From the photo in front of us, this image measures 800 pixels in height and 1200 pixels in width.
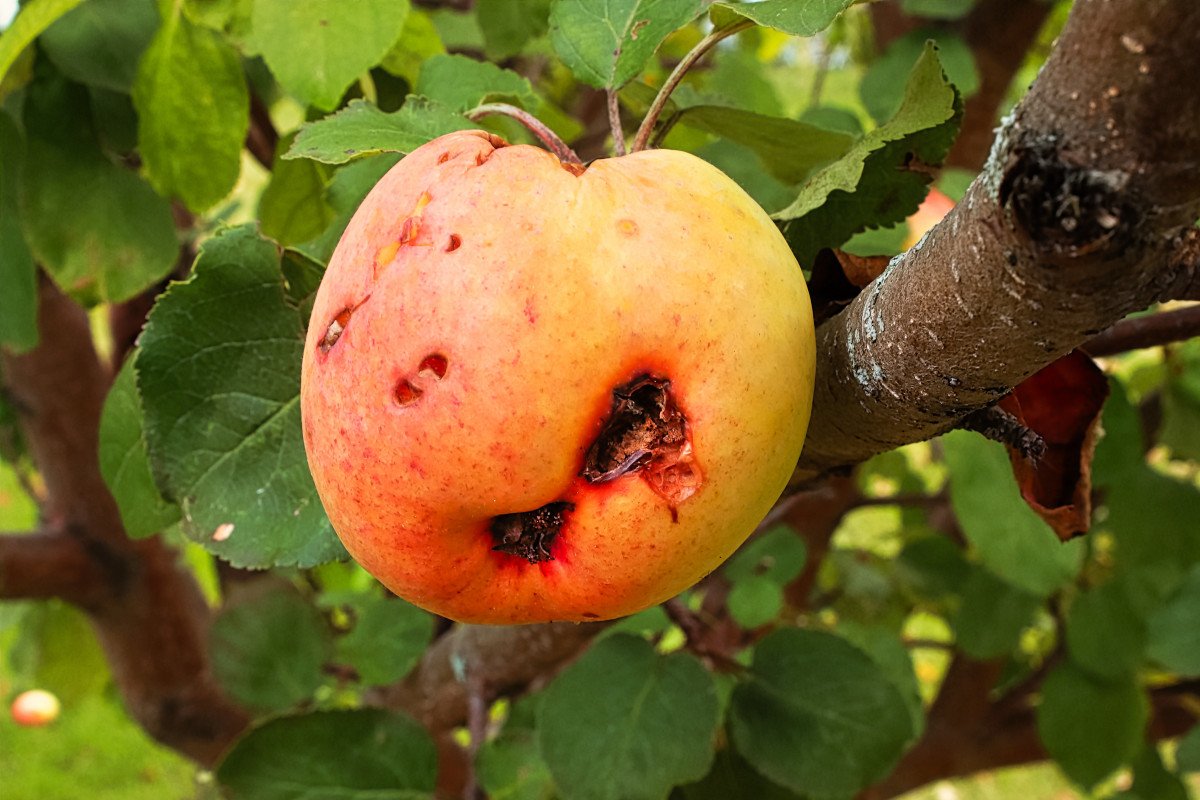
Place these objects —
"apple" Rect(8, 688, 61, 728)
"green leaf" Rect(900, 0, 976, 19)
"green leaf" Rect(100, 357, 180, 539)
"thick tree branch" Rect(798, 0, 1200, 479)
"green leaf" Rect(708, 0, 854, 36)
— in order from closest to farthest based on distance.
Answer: "thick tree branch" Rect(798, 0, 1200, 479)
"green leaf" Rect(708, 0, 854, 36)
"green leaf" Rect(100, 357, 180, 539)
"green leaf" Rect(900, 0, 976, 19)
"apple" Rect(8, 688, 61, 728)

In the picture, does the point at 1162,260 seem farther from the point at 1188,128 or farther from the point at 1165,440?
the point at 1165,440

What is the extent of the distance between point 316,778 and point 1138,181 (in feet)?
2.67

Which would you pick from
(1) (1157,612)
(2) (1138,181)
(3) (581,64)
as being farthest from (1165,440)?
(2) (1138,181)

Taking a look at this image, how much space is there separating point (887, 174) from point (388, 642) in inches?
26.4

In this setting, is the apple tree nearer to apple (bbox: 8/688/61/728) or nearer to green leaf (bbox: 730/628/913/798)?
green leaf (bbox: 730/628/913/798)

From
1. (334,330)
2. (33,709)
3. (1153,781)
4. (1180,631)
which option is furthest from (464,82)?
(33,709)

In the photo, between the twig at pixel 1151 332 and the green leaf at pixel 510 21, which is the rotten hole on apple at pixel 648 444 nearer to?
the twig at pixel 1151 332

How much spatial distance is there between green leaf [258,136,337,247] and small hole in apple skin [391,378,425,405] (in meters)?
0.48

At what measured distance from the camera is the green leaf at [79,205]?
2.87ft

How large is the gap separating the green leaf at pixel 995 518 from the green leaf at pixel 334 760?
575 millimetres

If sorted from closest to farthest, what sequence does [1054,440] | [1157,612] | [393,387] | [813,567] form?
[393,387], [1054,440], [1157,612], [813,567]

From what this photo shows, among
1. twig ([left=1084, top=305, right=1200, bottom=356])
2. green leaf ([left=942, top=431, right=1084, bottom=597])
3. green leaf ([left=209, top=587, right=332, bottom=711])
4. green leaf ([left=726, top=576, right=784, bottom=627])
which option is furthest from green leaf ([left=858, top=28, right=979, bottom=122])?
green leaf ([left=209, top=587, right=332, bottom=711])

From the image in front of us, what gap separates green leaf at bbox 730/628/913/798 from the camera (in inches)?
32.8

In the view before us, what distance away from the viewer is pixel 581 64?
2.02 feet
